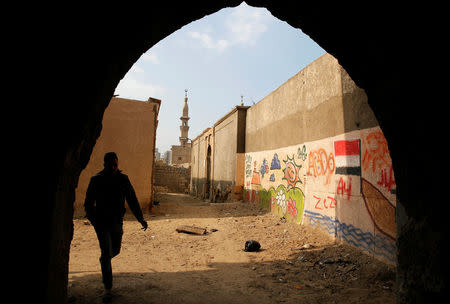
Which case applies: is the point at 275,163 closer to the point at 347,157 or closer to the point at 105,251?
the point at 347,157

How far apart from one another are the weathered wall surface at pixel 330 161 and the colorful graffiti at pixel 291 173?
0.09 ft

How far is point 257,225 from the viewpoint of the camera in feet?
24.2

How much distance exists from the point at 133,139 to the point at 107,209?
20.4 ft

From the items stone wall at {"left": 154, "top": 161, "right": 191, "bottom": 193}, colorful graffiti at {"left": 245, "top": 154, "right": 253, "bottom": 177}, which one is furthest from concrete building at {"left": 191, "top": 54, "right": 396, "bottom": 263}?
stone wall at {"left": 154, "top": 161, "right": 191, "bottom": 193}

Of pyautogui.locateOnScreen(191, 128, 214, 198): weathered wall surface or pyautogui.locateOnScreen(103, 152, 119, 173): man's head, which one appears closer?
pyautogui.locateOnScreen(103, 152, 119, 173): man's head

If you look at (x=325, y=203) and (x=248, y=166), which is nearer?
(x=325, y=203)

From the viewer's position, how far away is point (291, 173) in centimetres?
711

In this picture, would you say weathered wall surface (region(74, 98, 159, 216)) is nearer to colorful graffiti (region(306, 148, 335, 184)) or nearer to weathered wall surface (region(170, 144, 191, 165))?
colorful graffiti (region(306, 148, 335, 184))

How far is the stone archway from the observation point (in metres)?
1.62

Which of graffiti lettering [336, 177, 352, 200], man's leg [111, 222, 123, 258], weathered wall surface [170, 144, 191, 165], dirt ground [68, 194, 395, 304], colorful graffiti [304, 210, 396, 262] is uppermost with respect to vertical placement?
weathered wall surface [170, 144, 191, 165]

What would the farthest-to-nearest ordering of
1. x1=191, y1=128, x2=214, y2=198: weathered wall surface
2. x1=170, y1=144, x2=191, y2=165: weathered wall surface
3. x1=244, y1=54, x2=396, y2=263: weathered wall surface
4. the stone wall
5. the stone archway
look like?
x1=170, y1=144, x2=191, y2=165: weathered wall surface, the stone wall, x1=191, y1=128, x2=214, y2=198: weathered wall surface, x1=244, y1=54, x2=396, y2=263: weathered wall surface, the stone archway

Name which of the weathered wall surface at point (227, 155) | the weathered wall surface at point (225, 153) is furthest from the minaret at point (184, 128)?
the weathered wall surface at point (225, 153)

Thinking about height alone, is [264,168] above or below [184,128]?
below

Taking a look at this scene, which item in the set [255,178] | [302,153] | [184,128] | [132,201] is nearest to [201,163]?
[255,178]
